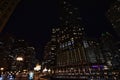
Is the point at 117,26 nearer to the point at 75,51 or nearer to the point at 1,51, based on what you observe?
the point at 75,51

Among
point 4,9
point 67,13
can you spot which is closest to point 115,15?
point 67,13

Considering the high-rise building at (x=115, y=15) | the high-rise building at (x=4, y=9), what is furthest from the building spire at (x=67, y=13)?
the high-rise building at (x=4, y=9)

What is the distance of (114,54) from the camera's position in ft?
358

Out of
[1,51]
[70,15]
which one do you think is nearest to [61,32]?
[70,15]

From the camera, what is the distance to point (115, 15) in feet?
410

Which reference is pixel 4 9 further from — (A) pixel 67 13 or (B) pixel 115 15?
(A) pixel 67 13

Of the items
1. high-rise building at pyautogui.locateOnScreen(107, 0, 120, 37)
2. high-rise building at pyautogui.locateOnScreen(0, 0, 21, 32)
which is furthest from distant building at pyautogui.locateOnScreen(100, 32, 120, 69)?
high-rise building at pyautogui.locateOnScreen(0, 0, 21, 32)

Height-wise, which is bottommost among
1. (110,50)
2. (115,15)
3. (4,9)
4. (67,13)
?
(4,9)

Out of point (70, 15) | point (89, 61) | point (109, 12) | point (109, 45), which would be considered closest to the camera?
point (89, 61)

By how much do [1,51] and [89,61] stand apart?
173 ft

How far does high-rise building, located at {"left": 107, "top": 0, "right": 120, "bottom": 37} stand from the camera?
377 ft

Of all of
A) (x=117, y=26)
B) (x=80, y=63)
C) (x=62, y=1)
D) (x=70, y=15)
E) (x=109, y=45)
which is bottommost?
(x=80, y=63)

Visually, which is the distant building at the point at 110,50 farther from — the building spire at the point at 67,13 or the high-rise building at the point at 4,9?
the high-rise building at the point at 4,9

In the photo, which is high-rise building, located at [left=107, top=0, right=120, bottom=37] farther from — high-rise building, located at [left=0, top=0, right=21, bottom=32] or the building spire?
high-rise building, located at [left=0, top=0, right=21, bottom=32]
